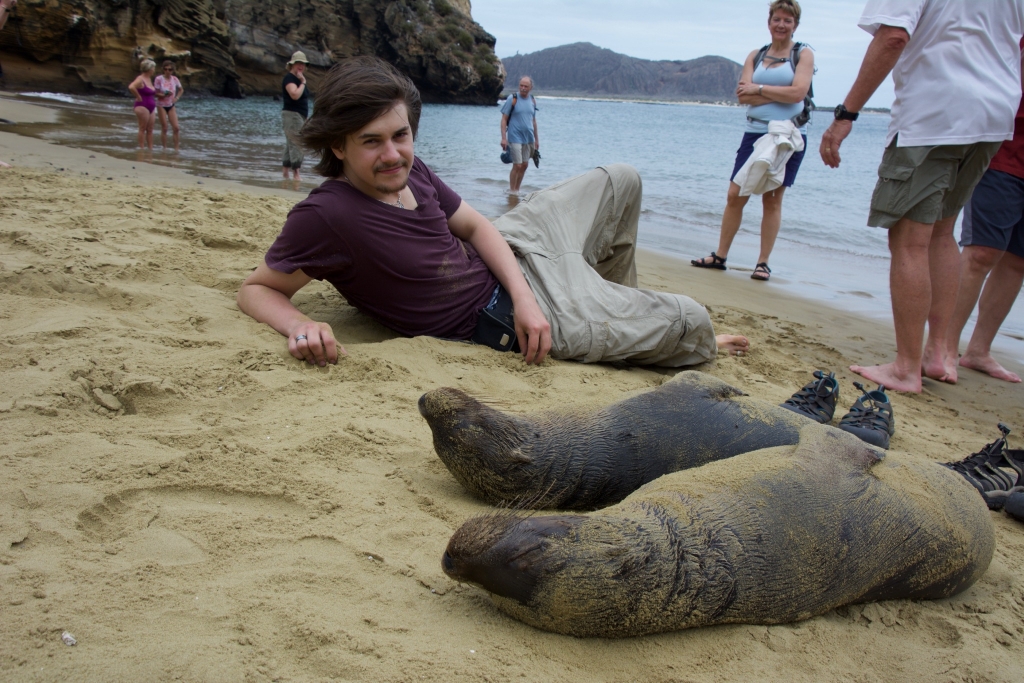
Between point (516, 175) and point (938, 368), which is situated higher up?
point (516, 175)

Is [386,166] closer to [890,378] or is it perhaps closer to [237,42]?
[890,378]

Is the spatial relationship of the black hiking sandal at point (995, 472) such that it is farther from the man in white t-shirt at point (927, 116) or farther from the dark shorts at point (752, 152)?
the dark shorts at point (752, 152)

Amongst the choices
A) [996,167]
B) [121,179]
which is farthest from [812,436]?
[121,179]

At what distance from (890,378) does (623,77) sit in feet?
542

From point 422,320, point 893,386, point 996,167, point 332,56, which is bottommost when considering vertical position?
point 893,386

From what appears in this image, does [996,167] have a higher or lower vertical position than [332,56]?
lower

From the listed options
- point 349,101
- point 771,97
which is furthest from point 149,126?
point 349,101

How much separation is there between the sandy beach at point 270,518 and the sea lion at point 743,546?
0.21ft

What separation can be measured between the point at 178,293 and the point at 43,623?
7.21 feet

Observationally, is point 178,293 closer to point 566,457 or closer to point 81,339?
point 81,339

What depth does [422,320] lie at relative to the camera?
3.12 m

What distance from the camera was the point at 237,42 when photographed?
141ft

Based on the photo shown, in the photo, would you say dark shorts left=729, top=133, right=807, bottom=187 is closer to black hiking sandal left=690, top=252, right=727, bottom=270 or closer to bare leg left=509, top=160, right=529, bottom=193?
black hiking sandal left=690, top=252, right=727, bottom=270

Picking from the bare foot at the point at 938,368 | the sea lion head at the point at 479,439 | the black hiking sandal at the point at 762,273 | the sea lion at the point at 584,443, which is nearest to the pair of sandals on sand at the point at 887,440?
the sea lion at the point at 584,443
